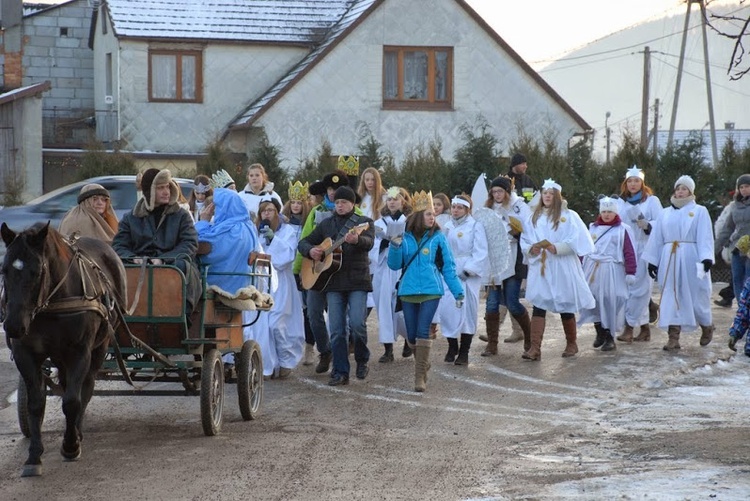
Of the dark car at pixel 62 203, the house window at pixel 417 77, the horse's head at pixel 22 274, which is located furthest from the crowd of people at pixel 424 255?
the house window at pixel 417 77

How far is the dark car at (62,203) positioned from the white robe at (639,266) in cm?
A: 721

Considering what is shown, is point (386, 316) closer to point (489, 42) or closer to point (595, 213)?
point (595, 213)

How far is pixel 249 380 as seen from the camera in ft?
36.7

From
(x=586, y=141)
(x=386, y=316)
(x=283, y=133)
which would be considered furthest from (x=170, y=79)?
(x=386, y=316)

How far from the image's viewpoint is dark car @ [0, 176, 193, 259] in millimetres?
22391

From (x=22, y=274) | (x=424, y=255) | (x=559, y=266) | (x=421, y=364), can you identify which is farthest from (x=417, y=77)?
(x=22, y=274)

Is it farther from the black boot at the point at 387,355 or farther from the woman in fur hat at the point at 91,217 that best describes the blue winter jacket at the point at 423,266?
the woman in fur hat at the point at 91,217

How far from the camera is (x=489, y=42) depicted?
3672 centimetres

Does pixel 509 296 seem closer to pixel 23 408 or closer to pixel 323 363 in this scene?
pixel 323 363

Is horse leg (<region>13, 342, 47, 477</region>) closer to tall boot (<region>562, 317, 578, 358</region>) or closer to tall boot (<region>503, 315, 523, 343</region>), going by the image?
tall boot (<region>562, 317, 578, 358</region>)

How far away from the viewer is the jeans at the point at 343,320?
13.3 meters

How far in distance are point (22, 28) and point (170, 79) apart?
7.96 meters

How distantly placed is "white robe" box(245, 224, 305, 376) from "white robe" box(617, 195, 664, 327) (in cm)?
484

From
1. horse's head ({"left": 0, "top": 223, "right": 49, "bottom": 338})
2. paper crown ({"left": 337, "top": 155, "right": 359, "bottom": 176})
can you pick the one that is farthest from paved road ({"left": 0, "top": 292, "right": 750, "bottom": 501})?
paper crown ({"left": 337, "top": 155, "right": 359, "bottom": 176})
